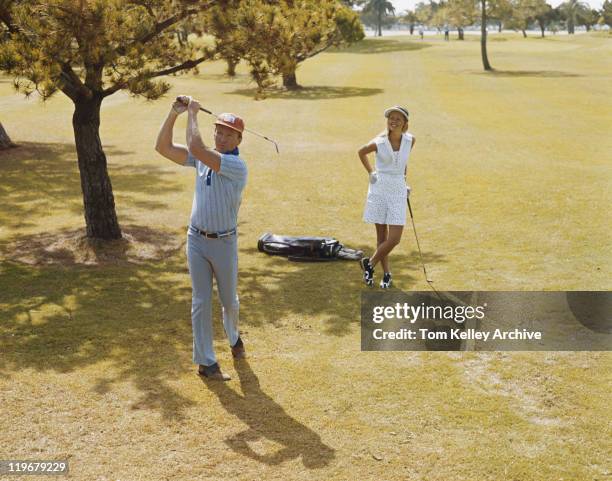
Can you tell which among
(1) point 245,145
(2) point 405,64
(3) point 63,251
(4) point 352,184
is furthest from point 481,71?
(3) point 63,251

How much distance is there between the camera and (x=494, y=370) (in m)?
7.13

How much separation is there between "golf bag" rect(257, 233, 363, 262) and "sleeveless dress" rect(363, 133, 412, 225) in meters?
1.35

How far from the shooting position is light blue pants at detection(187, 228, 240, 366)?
6.66 m

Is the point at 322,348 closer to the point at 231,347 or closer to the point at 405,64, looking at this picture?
the point at 231,347

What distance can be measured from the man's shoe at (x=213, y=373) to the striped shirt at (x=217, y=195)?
1241 millimetres

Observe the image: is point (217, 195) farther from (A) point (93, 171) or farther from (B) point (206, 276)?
(A) point (93, 171)

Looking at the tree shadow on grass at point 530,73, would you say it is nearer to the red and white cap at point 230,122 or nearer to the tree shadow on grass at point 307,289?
the tree shadow on grass at point 307,289

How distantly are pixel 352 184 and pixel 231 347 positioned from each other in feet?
31.6

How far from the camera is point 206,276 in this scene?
6.75 meters

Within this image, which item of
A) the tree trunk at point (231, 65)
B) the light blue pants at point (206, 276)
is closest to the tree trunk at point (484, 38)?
the tree trunk at point (231, 65)

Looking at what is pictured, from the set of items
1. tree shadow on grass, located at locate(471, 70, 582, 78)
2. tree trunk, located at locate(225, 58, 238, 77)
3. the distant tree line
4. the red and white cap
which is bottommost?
tree shadow on grass, located at locate(471, 70, 582, 78)

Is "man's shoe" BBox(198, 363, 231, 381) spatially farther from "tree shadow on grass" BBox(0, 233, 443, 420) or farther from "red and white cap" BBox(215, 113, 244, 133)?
"red and white cap" BBox(215, 113, 244, 133)

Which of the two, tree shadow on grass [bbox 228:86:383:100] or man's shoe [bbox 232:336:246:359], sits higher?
tree shadow on grass [bbox 228:86:383:100]

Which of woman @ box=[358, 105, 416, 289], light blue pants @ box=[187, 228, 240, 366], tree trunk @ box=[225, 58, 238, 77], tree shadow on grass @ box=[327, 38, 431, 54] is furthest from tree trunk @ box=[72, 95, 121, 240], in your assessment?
tree shadow on grass @ box=[327, 38, 431, 54]
